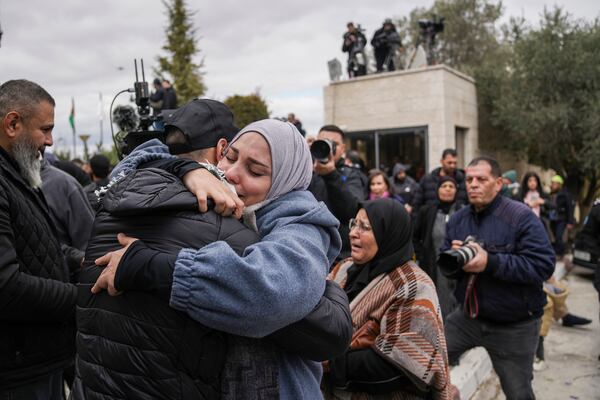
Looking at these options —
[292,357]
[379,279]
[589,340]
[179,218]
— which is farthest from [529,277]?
[589,340]

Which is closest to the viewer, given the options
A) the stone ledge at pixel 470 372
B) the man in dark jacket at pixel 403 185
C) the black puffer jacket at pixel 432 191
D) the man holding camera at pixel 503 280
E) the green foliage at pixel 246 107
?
the man holding camera at pixel 503 280

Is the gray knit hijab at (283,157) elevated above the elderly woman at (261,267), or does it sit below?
above

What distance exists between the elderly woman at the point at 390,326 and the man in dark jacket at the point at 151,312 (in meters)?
1.22

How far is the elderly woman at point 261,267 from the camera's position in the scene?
3.85 feet

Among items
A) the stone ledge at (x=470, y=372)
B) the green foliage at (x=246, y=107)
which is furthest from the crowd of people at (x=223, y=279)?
the green foliage at (x=246, y=107)

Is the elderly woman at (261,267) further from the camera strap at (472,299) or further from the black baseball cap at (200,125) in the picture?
the camera strap at (472,299)

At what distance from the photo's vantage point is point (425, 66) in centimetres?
1606

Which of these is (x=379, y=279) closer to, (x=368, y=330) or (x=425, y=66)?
(x=368, y=330)

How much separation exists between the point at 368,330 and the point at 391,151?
14039 mm

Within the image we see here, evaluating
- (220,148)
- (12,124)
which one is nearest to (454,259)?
(220,148)

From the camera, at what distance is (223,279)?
3.82ft

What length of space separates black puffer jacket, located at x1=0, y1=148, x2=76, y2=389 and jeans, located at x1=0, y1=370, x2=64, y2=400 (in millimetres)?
41

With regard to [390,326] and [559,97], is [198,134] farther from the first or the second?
[559,97]

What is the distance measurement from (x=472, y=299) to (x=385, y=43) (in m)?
14.1
